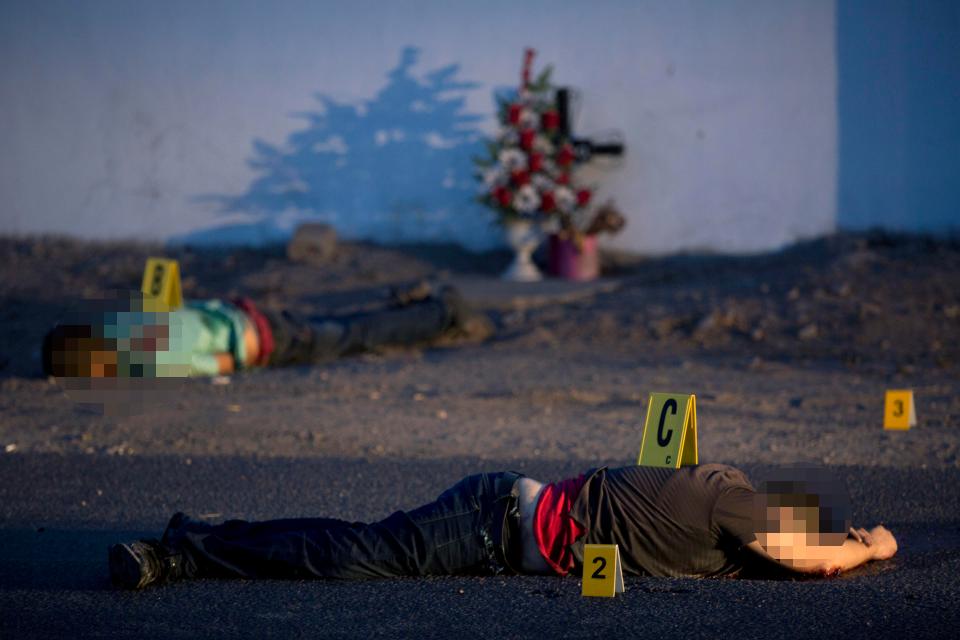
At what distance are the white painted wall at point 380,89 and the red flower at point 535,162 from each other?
84 centimetres

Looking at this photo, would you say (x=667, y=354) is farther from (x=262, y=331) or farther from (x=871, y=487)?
(x=871, y=487)

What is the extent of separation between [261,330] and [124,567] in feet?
14.3

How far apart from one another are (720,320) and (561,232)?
2483mm

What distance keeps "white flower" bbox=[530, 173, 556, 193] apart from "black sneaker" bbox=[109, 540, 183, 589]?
8.20m

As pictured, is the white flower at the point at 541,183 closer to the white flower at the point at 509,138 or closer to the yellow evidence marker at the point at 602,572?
the white flower at the point at 509,138

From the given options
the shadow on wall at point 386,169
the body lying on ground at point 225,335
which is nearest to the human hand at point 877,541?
the body lying on ground at point 225,335

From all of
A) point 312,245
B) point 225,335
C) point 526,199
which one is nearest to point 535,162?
point 526,199

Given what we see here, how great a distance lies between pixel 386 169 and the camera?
12.9 metres

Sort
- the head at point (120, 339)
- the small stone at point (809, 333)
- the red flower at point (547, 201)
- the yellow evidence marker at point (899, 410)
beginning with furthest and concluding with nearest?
1. the red flower at point (547, 201)
2. the small stone at point (809, 333)
3. the yellow evidence marker at point (899, 410)
4. the head at point (120, 339)

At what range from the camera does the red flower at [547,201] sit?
1172 centimetres

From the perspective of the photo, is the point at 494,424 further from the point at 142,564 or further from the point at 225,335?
the point at 142,564

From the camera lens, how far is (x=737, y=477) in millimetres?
4031

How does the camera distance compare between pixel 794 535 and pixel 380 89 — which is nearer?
pixel 794 535

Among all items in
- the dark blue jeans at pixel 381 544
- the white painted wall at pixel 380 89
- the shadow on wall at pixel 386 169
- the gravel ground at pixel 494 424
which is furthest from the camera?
the shadow on wall at pixel 386 169
